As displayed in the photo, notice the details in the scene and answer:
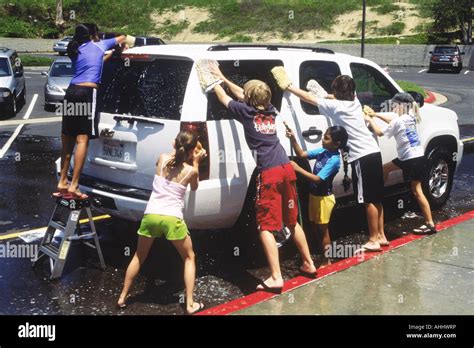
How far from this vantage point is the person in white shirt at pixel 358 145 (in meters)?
6.02

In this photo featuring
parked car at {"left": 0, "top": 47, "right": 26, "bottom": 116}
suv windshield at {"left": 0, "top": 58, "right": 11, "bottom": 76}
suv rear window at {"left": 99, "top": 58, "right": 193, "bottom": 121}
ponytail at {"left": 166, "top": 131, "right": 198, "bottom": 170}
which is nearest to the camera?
ponytail at {"left": 166, "top": 131, "right": 198, "bottom": 170}

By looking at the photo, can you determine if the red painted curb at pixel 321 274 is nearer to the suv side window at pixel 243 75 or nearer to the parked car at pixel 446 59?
the suv side window at pixel 243 75

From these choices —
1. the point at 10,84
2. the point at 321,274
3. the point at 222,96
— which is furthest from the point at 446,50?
the point at 222,96

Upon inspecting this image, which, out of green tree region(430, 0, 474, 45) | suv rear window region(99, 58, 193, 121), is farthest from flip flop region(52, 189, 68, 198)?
green tree region(430, 0, 474, 45)

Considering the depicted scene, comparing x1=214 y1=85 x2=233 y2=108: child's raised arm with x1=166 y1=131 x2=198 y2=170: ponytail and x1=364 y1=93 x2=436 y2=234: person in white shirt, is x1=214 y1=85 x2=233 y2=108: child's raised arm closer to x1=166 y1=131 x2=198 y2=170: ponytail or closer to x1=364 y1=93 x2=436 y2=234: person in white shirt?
Result: x1=166 y1=131 x2=198 y2=170: ponytail

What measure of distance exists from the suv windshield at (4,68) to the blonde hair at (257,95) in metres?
13.9

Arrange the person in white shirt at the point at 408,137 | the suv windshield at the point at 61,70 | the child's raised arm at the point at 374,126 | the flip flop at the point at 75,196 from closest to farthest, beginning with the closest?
the flip flop at the point at 75,196, the child's raised arm at the point at 374,126, the person in white shirt at the point at 408,137, the suv windshield at the point at 61,70

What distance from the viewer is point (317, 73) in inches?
260

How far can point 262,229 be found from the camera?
17.5 ft

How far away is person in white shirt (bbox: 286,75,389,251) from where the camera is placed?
237 inches

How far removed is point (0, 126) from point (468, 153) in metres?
11.0

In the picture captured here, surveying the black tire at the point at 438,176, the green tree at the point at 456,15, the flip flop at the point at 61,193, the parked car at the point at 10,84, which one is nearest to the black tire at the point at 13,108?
the parked car at the point at 10,84

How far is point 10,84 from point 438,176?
503 inches
